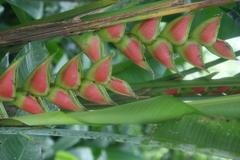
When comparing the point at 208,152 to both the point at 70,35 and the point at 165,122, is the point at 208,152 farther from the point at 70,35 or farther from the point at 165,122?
the point at 70,35

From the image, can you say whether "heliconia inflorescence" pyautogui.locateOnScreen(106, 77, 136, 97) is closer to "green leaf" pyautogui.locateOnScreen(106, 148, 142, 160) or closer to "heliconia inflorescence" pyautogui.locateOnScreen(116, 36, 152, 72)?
"heliconia inflorescence" pyautogui.locateOnScreen(116, 36, 152, 72)

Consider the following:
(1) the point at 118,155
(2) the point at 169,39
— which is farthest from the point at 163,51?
(1) the point at 118,155

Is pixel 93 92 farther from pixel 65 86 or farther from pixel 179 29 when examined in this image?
pixel 179 29

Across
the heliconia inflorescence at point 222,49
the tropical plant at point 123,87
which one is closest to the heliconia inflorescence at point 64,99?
the tropical plant at point 123,87

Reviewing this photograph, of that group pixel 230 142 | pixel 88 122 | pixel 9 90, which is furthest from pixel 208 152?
pixel 9 90

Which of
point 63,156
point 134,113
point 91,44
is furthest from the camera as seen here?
point 63,156

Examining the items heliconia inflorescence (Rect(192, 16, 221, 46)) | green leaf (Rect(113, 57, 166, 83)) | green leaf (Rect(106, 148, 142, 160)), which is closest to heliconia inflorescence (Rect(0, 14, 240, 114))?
heliconia inflorescence (Rect(192, 16, 221, 46))
